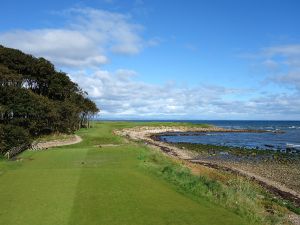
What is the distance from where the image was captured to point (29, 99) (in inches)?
1962

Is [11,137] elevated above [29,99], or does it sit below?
below

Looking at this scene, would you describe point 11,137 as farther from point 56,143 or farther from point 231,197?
point 231,197

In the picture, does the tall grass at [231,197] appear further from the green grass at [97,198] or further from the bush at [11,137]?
the bush at [11,137]

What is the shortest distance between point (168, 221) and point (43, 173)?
1256 cm

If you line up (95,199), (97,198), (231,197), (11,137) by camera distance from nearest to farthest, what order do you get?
(95,199)
(97,198)
(231,197)
(11,137)

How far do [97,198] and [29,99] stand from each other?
3516 centimetres

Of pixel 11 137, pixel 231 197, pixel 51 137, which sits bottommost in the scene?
pixel 231 197

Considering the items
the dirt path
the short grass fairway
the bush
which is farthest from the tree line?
the short grass fairway

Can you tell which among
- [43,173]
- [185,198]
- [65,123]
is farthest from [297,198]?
[65,123]

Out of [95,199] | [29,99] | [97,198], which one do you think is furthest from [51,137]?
[95,199]

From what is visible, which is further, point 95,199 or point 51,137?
point 51,137

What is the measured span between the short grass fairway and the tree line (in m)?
16.5

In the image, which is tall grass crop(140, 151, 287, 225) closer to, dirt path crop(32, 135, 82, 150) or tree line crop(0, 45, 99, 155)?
tree line crop(0, 45, 99, 155)

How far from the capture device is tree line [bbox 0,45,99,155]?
43062 millimetres
